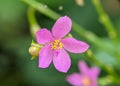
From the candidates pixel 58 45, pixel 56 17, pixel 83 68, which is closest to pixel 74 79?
pixel 83 68

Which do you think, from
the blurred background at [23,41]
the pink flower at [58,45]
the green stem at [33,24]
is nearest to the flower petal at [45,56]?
the pink flower at [58,45]

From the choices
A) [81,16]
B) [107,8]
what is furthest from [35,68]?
[107,8]

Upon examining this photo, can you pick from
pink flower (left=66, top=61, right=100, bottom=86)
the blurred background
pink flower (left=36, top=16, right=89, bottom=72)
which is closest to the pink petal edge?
pink flower (left=66, top=61, right=100, bottom=86)

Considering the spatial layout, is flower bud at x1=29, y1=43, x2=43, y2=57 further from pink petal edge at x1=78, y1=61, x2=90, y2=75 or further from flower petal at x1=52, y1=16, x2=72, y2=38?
pink petal edge at x1=78, y1=61, x2=90, y2=75

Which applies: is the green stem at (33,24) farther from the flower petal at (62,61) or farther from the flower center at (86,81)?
the flower center at (86,81)

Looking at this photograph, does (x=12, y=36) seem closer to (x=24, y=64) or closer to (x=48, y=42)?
(x=24, y=64)

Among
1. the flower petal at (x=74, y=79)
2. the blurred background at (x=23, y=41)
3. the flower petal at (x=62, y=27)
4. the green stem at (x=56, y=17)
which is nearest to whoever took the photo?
the flower petal at (x=62, y=27)
